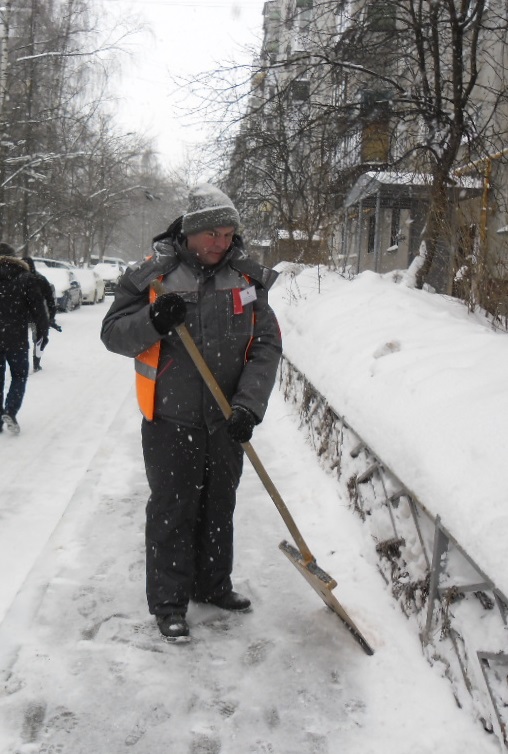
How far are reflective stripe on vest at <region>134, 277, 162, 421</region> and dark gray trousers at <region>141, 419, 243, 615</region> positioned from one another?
9 cm

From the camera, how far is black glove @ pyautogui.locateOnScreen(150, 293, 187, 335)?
9.07ft

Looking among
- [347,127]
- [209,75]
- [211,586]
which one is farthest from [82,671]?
[209,75]

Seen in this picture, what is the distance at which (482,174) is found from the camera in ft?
23.4

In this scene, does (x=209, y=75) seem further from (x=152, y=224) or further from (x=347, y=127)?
(x=152, y=224)

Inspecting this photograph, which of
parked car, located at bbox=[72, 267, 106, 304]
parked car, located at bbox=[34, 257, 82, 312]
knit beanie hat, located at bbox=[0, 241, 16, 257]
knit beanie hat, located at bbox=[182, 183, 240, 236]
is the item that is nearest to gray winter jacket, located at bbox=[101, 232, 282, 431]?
knit beanie hat, located at bbox=[182, 183, 240, 236]

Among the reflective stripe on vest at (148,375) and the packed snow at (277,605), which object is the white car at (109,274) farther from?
the reflective stripe on vest at (148,375)

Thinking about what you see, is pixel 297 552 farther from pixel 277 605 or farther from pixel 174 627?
pixel 174 627

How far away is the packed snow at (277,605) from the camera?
95.0 inches

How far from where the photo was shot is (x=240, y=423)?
291cm

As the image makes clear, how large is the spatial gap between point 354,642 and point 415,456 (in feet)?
2.67

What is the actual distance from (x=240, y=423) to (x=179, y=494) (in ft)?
1.39

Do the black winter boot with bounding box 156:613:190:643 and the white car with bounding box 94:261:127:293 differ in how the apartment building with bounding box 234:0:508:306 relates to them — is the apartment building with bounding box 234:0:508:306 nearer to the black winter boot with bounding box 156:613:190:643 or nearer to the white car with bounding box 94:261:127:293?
the black winter boot with bounding box 156:613:190:643

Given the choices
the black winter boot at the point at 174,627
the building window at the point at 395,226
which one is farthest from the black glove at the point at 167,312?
the building window at the point at 395,226

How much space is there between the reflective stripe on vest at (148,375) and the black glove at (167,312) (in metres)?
0.16
